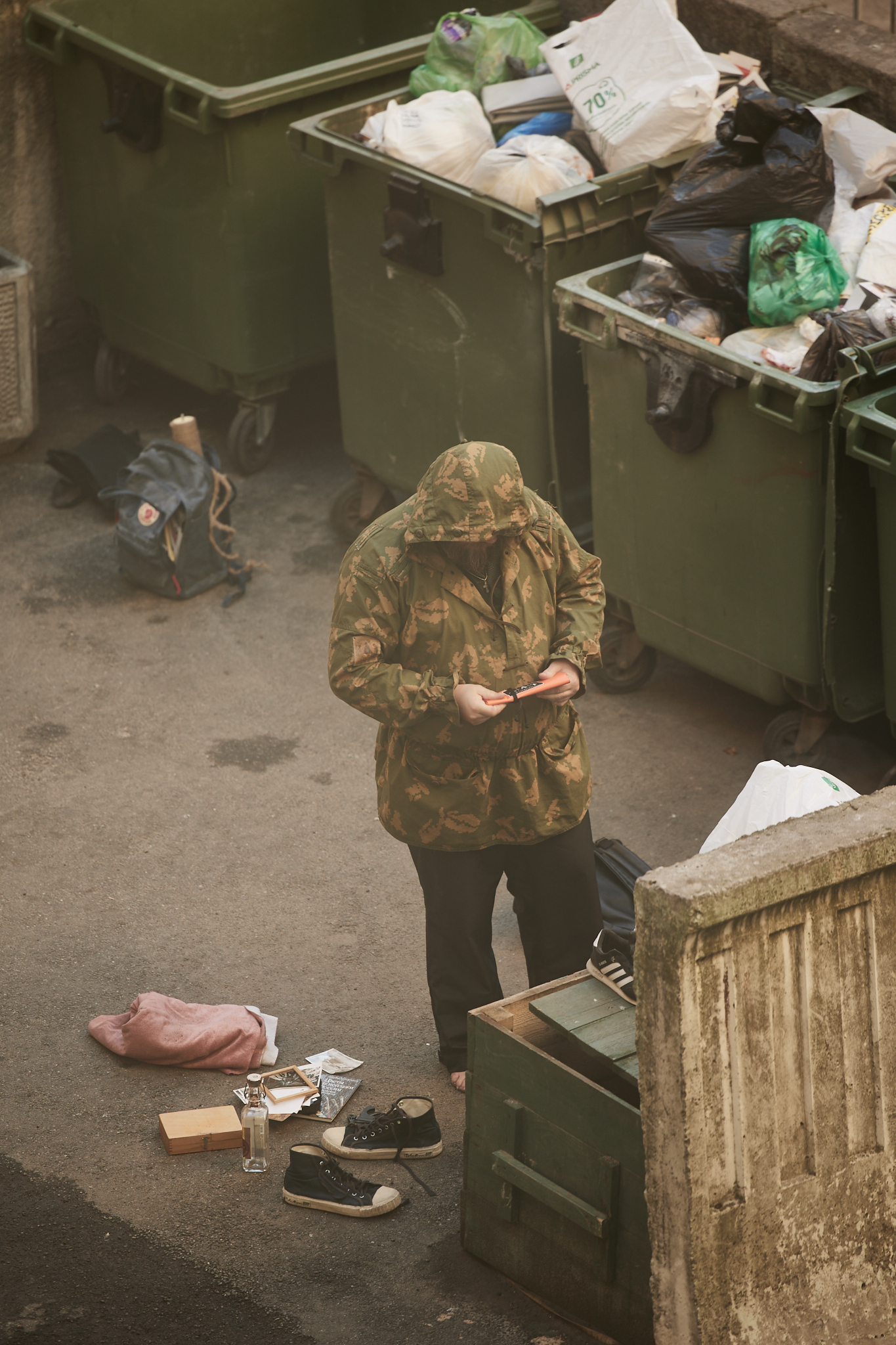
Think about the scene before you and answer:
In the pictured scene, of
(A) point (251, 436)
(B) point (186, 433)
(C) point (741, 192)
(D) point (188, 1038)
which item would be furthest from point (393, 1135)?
(A) point (251, 436)

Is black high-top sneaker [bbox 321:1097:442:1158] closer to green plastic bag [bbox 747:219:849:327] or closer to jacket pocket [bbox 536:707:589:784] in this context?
jacket pocket [bbox 536:707:589:784]

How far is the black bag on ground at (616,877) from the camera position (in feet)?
14.9

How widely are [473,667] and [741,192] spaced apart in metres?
2.26

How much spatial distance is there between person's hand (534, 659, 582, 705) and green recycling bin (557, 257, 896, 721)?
1.35m

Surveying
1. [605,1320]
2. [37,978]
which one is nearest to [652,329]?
[37,978]

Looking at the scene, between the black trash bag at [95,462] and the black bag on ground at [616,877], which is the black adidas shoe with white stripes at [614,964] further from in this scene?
the black trash bag at [95,462]

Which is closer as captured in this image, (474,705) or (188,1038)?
(474,705)

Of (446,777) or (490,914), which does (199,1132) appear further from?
(446,777)

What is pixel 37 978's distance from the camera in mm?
4543

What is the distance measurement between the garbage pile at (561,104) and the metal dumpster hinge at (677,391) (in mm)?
787

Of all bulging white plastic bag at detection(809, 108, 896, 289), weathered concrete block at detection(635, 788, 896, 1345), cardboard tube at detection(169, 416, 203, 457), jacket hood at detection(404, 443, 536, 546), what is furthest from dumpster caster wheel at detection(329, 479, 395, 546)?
weathered concrete block at detection(635, 788, 896, 1345)

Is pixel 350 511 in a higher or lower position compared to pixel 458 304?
lower

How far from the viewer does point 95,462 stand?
7.04m

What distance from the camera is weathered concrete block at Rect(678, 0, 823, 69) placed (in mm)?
6531
